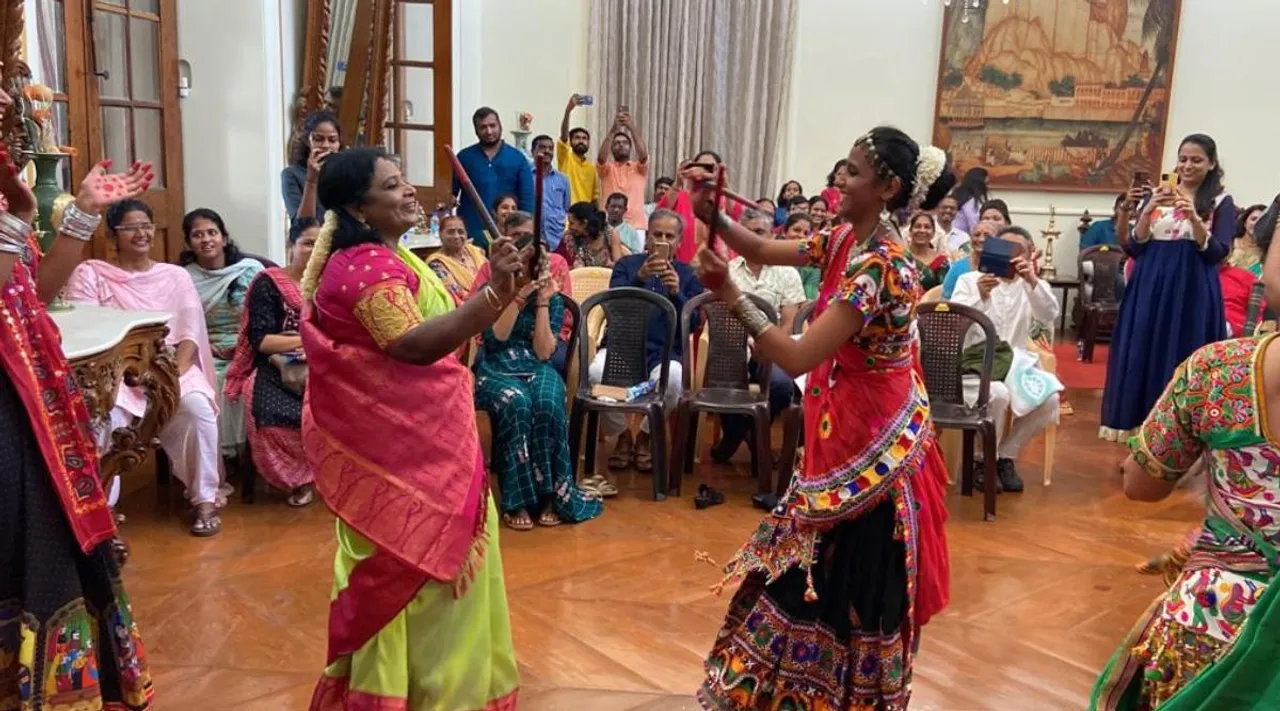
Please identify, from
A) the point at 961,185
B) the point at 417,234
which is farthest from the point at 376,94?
the point at 961,185

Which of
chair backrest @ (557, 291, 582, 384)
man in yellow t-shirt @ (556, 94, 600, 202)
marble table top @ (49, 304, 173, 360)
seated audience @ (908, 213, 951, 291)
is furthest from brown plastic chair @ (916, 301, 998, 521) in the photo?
man in yellow t-shirt @ (556, 94, 600, 202)

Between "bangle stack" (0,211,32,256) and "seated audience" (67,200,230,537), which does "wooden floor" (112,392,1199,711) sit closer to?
"seated audience" (67,200,230,537)

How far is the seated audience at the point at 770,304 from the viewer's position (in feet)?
15.4

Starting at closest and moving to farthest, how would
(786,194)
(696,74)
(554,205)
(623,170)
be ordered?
(554,205) → (623,170) → (786,194) → (696,74)

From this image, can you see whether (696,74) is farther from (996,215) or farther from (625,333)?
(625,333)

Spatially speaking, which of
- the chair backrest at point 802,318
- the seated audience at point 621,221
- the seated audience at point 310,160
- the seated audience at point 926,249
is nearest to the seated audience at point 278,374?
the seated audience at point 310,160

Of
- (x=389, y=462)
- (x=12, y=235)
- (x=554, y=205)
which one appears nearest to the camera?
(x=12, y=235)

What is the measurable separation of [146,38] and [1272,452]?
509 cm

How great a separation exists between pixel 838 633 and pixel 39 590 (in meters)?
1.46

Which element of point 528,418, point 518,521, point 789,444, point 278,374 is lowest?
point 518,521

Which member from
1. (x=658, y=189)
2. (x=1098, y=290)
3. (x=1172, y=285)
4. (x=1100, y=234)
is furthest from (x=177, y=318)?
(x=1100, y=234)

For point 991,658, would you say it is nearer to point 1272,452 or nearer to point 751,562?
point 751,562

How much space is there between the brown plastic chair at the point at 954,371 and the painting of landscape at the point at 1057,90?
5.22 m

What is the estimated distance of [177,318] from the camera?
3.83 meters
